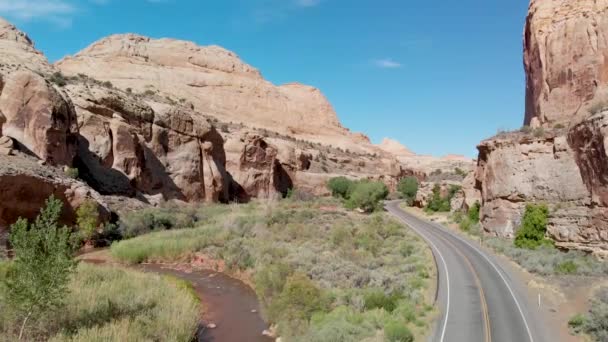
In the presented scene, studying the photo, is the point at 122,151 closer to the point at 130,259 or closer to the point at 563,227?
the point at 130,259

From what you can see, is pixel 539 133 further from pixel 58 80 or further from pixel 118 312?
pixel 58 80

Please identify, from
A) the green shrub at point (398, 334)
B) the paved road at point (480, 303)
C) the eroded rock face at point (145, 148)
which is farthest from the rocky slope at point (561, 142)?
the eroded rock face at point (145, 148)

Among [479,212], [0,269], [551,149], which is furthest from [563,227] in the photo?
[0,269]

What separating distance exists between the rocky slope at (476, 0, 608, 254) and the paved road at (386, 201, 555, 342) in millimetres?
5962

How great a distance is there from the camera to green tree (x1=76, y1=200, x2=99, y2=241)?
33.9 metres

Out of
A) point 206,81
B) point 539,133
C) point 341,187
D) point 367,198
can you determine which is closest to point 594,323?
point 539,133

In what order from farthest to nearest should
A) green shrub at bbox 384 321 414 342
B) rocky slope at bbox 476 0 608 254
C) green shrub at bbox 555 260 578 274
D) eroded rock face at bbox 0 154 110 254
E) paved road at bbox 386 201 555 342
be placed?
1. eroded rock face at bbox 0 154 110 254
2. rocky slope at bbox 476 0 608 254
3. green shrub at bbox 555 260 578 274
4. paved road at bbox 386 201 555 342
5. green shrub at bbox 384 321 414 342

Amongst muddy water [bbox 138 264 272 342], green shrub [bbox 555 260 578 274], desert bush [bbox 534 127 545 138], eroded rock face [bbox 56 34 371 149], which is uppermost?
eroded rock face [bbox 56 34 371 149]

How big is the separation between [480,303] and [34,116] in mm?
38056

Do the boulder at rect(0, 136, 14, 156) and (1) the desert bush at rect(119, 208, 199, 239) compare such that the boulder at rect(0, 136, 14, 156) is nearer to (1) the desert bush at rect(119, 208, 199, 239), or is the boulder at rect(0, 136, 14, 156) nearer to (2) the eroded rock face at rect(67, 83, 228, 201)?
(2) the eroded rock face at rect(67, 83, 228, 201)

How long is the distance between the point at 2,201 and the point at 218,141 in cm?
3127

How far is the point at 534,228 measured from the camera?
33469mm

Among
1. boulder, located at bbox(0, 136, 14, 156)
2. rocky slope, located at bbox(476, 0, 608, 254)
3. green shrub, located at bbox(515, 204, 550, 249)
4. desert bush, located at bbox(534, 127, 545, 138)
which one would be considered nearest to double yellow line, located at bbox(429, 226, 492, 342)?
green shrub, located at bbox(515, 204, 550, 249)

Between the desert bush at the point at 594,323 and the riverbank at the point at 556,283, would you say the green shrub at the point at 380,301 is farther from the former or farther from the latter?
the desert bush at the point at 594,323
